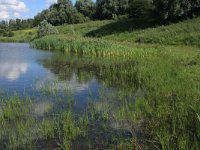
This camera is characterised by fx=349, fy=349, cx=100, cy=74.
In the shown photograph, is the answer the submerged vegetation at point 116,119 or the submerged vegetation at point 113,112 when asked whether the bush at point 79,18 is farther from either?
the submerged vegetation at point 116,119

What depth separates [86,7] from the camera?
296ft

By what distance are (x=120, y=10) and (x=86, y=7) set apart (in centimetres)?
1738

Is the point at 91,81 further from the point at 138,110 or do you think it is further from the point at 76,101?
the point at 138,110

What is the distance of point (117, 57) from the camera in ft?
90.1

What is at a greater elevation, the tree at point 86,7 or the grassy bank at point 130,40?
the tree at point 86,7

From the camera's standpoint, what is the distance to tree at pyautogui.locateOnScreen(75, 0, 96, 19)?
86.7 m

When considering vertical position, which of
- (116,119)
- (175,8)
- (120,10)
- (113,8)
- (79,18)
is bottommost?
(116,119)

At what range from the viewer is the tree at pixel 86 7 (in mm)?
86700

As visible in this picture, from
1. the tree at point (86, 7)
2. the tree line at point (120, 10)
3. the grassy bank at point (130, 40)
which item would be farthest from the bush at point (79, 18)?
the grassy bank at point (130, 40)

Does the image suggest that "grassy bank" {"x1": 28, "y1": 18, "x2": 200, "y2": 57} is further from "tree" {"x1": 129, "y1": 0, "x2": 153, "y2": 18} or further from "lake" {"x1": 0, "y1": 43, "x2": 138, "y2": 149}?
"lake" {"x1": 0, "y1": 43, "x2": 138, "y2": 149}

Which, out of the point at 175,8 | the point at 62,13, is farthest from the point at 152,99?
the point at 62,13

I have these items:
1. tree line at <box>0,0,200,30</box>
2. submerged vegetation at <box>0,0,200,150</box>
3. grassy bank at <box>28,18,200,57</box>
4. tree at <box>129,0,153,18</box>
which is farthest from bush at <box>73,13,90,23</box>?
submerged vegetation at <box>0,0,200,150</box>

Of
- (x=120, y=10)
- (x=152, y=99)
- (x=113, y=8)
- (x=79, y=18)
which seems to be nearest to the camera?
(x=152, y=99)

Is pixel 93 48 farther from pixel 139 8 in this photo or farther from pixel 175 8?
pixel 139 8
